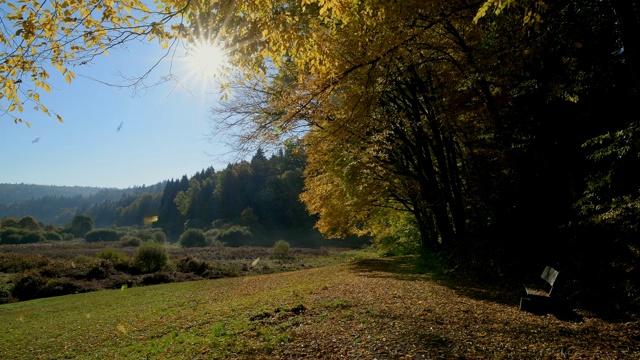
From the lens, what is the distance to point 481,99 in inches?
446

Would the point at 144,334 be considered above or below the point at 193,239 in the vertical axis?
above

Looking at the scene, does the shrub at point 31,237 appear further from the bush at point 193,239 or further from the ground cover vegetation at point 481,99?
the ground cover vegetation at point 481,99

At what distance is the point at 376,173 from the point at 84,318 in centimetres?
1273

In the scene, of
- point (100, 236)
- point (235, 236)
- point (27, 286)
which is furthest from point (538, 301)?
point (100, 236)

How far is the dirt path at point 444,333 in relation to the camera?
4520 millimetres

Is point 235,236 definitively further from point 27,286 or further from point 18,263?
point 27,286

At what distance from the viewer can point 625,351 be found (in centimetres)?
441

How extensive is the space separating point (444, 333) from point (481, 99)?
861cm

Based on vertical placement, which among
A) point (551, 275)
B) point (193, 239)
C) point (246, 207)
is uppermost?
point (246, 207)

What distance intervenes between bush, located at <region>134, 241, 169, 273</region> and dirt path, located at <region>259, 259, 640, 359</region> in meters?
27.6

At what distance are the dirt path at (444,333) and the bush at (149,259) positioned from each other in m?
27.6

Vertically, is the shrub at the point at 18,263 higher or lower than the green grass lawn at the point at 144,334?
lower

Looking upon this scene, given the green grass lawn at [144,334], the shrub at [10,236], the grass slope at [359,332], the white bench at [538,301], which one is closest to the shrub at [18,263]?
the green grass lawn at [144,334]

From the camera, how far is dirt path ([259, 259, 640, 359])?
14.8 ft
